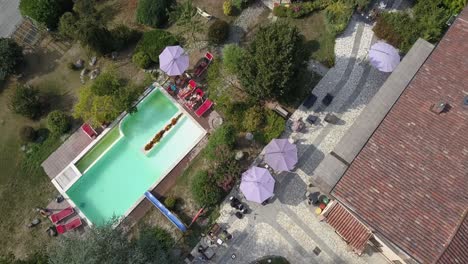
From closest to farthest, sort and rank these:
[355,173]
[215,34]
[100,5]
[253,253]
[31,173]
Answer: [355,173]
[253,253]
[31,173]
[215,34]
[100,5]

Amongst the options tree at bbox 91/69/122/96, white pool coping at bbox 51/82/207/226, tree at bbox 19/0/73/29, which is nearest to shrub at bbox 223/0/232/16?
white pool coping at bbox 51/82/207/226

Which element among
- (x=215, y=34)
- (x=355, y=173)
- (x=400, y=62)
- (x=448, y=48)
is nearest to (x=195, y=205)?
(x=355, y=173)

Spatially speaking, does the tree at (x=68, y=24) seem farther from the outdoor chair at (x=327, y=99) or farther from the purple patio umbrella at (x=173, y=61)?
the outdoor chair at (x=327, y=99)

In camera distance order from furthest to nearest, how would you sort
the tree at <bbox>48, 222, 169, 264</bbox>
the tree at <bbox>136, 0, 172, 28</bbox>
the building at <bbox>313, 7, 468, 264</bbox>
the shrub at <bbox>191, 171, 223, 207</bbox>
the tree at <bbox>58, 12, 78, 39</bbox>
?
the tree at <bbox>136, 0, 172, 28</bbox> < the tree at <bbox>58, 12, 78, 39</bbox> < the shrub at <bbox>191, 171, 223, 207</bbox> < the tree at <bbox>48, 222, 169, 264</bbox> < the building at <bbox>313, 7, 468, 264</bbox>

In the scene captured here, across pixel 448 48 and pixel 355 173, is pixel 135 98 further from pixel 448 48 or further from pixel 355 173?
pixel 448 48

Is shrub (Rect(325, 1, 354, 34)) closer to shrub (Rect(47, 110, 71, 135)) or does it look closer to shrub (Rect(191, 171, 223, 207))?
shrub (Rect(191, 171, 223, 207))

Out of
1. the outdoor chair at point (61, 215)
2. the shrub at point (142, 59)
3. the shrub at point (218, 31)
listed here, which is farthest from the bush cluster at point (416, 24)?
the outdoor chair at point (61, 215)

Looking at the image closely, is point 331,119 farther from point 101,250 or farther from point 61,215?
point 61,215
